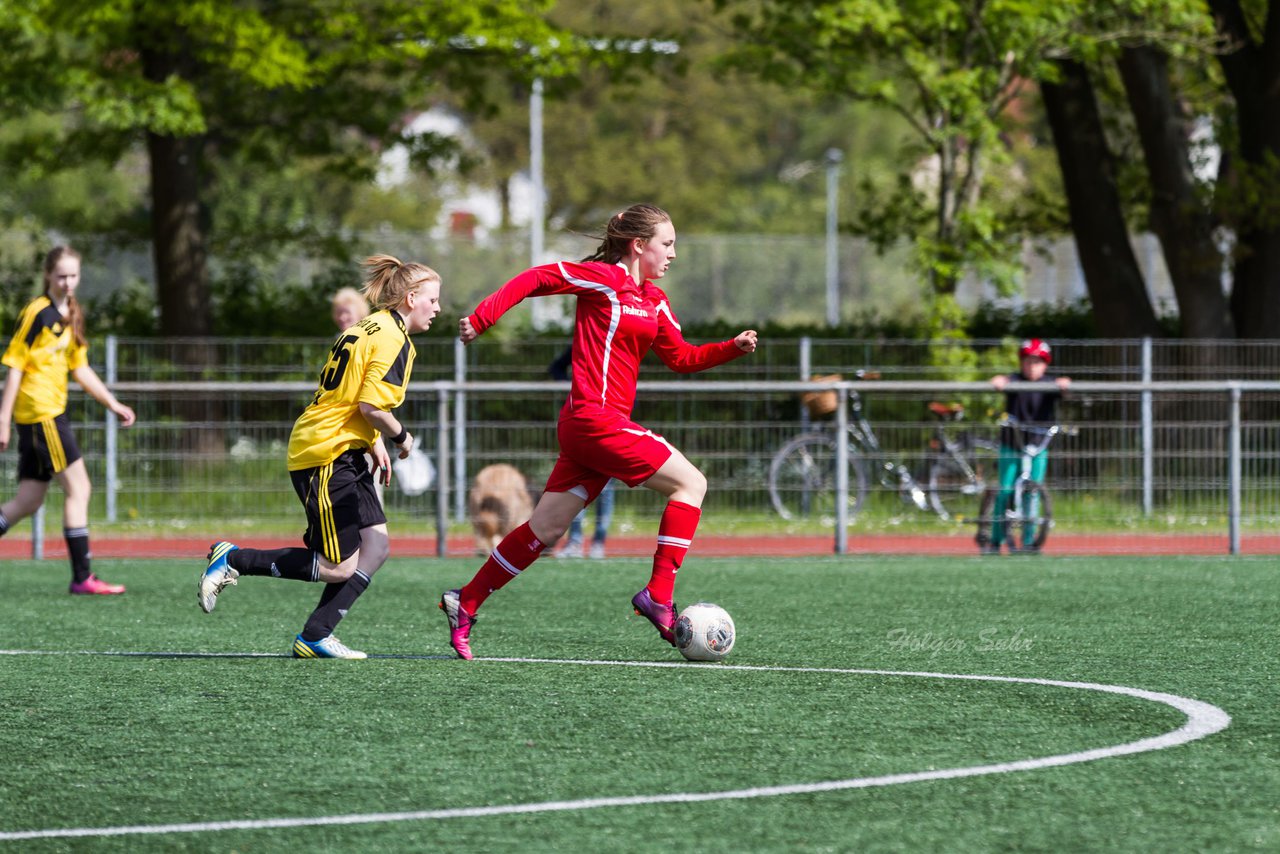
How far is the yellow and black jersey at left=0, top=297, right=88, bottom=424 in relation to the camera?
10609 millimetres

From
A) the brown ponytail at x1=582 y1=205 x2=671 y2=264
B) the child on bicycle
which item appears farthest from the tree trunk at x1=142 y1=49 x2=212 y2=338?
the brown ponytail at x1=582 y1=205 x2=671 y2=264

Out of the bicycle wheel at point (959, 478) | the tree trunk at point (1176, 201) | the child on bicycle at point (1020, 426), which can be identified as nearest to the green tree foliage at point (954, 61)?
the tree trunk at point (1176, 201)

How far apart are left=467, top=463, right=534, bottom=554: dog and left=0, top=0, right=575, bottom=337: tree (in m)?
6.78

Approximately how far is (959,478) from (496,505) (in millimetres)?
3674

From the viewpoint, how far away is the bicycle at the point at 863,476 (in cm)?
1495

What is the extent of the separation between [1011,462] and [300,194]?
1372 inches

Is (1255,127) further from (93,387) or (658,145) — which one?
(658,145)

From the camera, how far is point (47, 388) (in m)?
10.7

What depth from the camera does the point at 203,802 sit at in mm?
4902

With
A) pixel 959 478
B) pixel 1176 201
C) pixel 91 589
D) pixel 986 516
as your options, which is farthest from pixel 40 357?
pixel 1176 201

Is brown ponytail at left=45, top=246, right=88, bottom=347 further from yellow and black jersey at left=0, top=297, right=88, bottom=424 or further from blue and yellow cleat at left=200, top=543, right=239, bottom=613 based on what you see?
blue and yellow cleat at left=200, top=543, right=239, bottom=613

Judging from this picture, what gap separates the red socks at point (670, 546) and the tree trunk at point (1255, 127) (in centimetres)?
1352

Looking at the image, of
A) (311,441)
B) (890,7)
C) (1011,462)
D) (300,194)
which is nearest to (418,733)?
(311,441)

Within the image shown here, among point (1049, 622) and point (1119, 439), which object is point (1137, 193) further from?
point (1049, 622)
